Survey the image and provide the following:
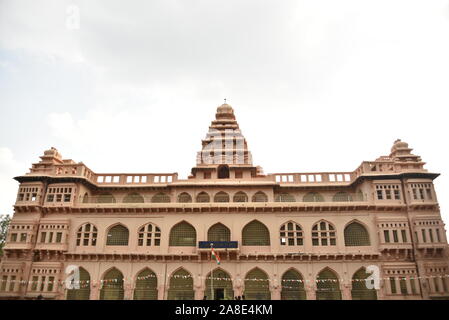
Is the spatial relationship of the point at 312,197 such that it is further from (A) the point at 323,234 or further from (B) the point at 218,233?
(B) the point at 218,233

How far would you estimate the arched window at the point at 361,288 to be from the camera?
1267 inches

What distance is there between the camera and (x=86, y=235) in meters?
35.7

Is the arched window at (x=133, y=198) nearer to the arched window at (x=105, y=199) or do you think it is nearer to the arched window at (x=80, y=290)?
the arched window at (x=105, y=199)

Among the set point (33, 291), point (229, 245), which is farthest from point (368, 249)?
point (33, 291)

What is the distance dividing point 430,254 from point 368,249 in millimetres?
5495

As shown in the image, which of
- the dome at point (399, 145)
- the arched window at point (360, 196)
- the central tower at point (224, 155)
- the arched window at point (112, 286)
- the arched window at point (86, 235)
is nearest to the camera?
the arched window at point (112, 286)

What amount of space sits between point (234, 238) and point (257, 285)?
16.0 feet

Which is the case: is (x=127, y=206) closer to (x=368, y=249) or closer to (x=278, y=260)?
(x=278, y=260)

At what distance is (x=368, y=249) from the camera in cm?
3356

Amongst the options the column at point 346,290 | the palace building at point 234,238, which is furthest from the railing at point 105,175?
the column at point 346,290

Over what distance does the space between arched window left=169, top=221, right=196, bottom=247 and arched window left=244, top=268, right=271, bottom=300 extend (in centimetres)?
637

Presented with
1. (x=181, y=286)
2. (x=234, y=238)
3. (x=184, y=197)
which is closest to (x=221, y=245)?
(x=234, y=238)

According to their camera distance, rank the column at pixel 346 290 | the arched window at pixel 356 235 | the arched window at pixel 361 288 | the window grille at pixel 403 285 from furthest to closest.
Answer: the arched window at pixel 356 235 < the arched window at pixel 361 288 < the column at pixel 346 290 < the window grille at pixel 403 285

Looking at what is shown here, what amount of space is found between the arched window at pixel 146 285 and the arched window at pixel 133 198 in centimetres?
850
